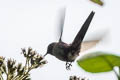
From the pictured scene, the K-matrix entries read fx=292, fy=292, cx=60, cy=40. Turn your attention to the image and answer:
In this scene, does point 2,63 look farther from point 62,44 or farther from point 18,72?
point 62,44

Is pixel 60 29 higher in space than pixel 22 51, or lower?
higher

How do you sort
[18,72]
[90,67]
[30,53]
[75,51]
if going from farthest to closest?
[30,53] < [18,72] < [75,51] < [90,67]

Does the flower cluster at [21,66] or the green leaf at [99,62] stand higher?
the green leaf at [99,62]

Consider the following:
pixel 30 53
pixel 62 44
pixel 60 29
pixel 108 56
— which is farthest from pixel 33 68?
pixel 108 56

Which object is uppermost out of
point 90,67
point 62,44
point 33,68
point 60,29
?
point 90,67

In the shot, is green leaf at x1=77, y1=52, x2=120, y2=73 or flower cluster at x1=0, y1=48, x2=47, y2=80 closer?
green leaf at x1=77, y1=52, x2=120, y2=73

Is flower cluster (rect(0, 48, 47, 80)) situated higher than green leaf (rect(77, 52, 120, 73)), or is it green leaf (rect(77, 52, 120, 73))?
green leaf (rect(77, 52, 120, 73))

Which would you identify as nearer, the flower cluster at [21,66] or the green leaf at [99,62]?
the green leaf at [99,62]

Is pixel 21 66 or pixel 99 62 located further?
pixel 21 66
